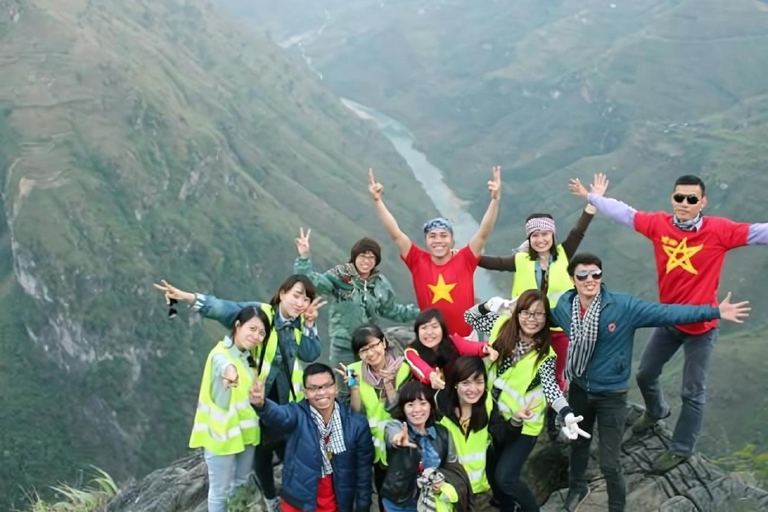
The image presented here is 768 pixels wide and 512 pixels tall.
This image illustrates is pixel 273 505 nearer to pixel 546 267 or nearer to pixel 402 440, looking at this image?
pixel 402 440

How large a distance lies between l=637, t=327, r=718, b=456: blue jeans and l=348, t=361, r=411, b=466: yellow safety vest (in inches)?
140

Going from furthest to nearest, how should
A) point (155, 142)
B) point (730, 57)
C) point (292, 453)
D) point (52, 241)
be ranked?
point (730, 57)
point (155, 142)
point (52, 241)
point (292, 453)

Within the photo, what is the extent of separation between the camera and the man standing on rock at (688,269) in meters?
9.05

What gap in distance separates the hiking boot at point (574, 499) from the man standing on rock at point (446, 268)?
2452 mm

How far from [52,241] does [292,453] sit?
82.9 meters

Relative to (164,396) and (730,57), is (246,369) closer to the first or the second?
(164,396)

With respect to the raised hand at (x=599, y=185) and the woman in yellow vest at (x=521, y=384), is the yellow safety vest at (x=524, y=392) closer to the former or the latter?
the woman in yellow vest at (x=521, y=384)

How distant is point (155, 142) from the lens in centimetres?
10406

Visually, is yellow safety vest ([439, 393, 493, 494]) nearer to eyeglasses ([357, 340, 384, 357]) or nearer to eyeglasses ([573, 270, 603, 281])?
eyeglasses ([357, 340, 384, 357])

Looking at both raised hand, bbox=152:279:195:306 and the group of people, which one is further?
raised hand, bbox=152:279:195:306

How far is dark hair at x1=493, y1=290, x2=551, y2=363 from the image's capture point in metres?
8.53

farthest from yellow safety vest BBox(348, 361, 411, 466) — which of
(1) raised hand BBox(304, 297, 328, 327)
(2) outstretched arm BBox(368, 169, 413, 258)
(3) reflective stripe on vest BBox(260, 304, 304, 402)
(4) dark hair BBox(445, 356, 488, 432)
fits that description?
(2) outstretched arm BBox(368, 169, 413, 258)

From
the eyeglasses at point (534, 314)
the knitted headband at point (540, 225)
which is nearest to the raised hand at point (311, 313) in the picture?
the eyeglasses at point (534, 314)

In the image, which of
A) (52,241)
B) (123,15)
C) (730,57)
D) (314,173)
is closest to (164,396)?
(52,241)
